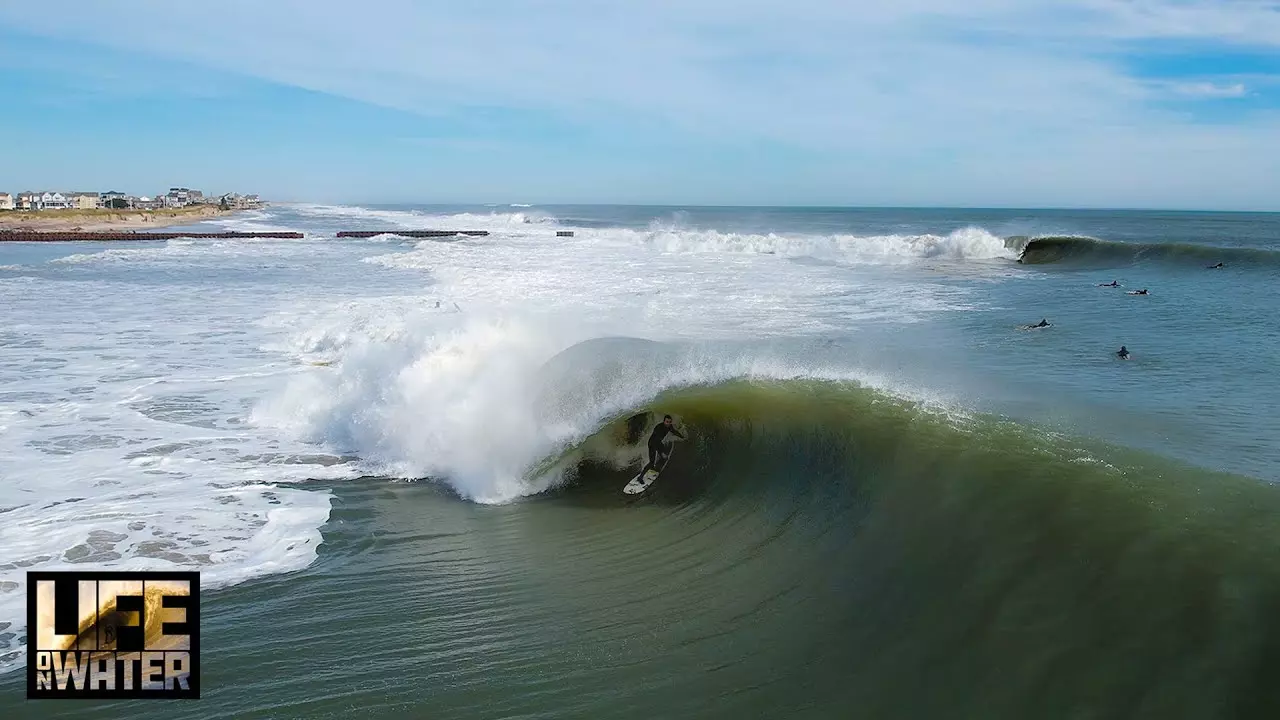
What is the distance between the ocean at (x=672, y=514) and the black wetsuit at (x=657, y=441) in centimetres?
15

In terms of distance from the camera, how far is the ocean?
219 inches

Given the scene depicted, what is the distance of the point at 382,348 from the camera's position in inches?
541

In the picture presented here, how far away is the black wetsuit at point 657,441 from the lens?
10.1 meters

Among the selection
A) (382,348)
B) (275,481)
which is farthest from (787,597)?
(382,348)

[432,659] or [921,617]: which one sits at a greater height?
[921,617]

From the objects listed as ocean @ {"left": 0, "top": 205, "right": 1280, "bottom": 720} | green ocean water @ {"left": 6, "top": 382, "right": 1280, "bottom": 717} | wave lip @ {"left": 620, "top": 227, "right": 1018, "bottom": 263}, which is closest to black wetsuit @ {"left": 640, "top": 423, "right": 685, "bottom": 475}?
ocean @ {"left": 0, "top": 205, "right": 1280, "bottom": 720}

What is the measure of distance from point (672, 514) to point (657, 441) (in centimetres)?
156

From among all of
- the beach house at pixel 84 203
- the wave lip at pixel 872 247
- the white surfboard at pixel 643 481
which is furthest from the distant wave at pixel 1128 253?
the beach house at pixel 84 203

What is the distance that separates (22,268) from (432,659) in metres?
42.4

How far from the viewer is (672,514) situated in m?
8.97

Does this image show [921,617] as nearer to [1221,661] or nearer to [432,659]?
[1221,661]

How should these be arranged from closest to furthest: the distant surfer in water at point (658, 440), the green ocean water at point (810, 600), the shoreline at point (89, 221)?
the green ocean water at point (810, 600), the distant surfer in water at point (658, 440), the shoreline at point (89, 221)

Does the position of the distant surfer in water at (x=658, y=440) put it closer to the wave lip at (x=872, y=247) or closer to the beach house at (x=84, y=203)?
the wave lip at (x=872, y=247)

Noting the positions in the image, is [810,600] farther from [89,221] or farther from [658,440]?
[89,221]
